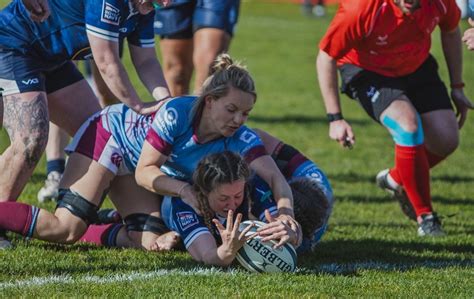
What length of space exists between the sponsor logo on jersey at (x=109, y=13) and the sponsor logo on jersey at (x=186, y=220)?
1.20 metres

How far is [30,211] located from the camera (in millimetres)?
5602

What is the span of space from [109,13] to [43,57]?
1.96ft

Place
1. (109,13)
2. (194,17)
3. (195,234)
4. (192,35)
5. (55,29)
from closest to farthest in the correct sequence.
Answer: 1. (195,234)
2. (109,13)
3. (55,29)
4. (194,17)
5. (192,35)

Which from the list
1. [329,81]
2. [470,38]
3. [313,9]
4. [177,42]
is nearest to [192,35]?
[177,42]

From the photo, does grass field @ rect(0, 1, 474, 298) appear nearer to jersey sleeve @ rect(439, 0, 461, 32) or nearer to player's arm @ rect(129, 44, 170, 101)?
player's arm @ rect(129, 44, 170, 101)

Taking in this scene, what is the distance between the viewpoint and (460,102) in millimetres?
7121

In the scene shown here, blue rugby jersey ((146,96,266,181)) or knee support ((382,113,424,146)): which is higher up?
blue rugby jersey ((146,96,266,181))

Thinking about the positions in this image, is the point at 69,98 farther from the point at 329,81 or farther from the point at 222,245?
the point at 329,81

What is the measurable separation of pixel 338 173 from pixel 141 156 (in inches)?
174

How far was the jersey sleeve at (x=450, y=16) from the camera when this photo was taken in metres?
6.75

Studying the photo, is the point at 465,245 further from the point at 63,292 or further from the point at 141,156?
the point at 63,292

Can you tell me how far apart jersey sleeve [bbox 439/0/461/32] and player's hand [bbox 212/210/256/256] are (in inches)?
104

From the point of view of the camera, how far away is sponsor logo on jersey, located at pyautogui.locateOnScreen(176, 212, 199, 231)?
17.7 ft

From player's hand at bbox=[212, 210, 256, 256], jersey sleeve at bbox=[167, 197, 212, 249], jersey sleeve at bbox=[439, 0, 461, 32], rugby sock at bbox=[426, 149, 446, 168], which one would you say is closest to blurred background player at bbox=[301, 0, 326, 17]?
rugby sock at bbox=[426, 149, 446, 168]
